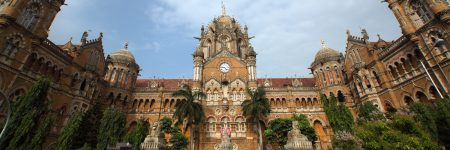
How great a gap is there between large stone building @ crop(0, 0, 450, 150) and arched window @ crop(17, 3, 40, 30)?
0.08m

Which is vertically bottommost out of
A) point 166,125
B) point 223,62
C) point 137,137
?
point 137,137

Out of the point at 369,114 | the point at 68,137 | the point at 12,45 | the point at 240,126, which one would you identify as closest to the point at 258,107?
the point at 240,126

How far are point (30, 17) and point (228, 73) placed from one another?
28.2 metres

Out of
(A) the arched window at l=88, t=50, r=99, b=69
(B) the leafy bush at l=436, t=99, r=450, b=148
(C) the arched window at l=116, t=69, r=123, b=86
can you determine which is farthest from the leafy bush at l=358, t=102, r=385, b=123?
(C) the arched window at l=116, t=69, r=123, b=86

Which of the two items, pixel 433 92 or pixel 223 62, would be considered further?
pixel 223 62

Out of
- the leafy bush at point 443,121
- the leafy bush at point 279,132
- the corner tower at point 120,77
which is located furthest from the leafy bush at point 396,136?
the corner tower at point 120,77

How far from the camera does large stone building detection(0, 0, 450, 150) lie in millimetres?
22781

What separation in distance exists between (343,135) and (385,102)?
12230mm

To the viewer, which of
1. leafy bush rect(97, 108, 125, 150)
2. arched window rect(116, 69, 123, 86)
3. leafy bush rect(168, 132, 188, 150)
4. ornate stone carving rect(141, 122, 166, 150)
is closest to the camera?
ornate stone carving rect(141, 122, 166, 150)

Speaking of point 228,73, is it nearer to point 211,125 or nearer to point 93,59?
point 211,125

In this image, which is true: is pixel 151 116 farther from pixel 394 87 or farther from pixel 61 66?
pixel 394 87

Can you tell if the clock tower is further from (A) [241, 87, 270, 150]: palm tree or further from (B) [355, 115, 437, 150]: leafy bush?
(B) [355, 115, 437, 150]: leafy bush

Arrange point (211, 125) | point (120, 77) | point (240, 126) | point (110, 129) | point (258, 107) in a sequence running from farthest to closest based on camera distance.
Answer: point (120, 77), point (211, 125), point (240, 126), point (258, 107), point (110, 129)

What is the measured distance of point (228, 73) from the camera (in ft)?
139
